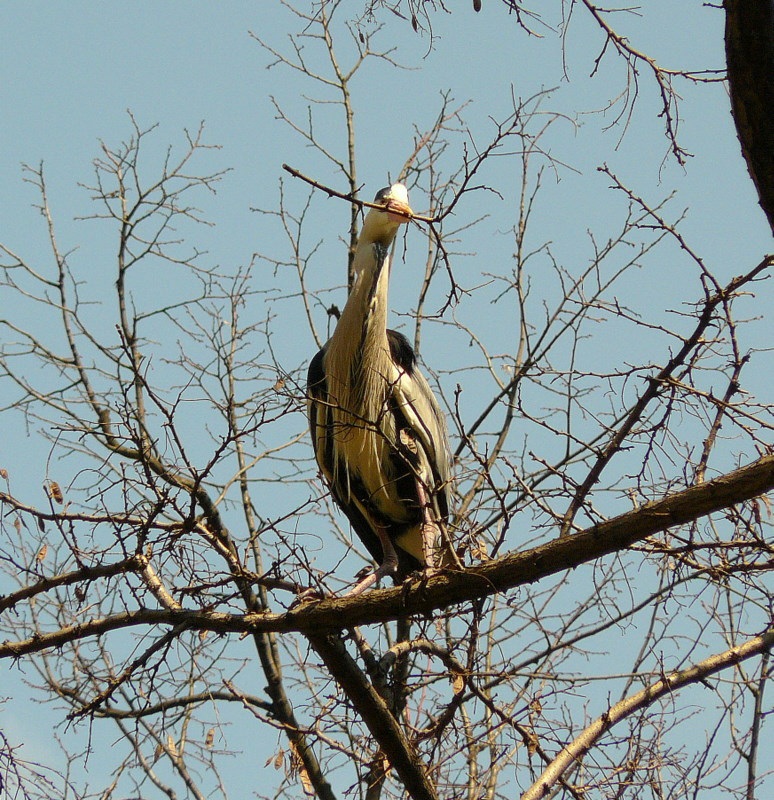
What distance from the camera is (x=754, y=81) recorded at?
7.52ft

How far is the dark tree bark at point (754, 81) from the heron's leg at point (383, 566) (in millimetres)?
2385

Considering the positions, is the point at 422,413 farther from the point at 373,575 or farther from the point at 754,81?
the point at 754,81

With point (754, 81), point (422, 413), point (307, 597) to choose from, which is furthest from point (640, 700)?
point (754, 81)

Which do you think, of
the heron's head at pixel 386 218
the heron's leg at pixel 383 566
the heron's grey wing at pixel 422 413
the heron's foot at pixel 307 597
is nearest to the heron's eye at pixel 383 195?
the heron's head at pixel 386 218

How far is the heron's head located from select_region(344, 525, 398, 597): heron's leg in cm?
145

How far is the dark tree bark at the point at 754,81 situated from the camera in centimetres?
226

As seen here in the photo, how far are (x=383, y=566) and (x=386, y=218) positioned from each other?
5.30 ft

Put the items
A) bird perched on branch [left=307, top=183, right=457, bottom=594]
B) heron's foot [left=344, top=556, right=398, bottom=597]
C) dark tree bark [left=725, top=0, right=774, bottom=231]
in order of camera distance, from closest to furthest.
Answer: dark tree bark [left=725, top=0, right=774, bottom=231] < heron's foot [left=344, top=556, right=398, bottom=597] < bird perched on branch [left=307, top=183, right=457, bottom=594]

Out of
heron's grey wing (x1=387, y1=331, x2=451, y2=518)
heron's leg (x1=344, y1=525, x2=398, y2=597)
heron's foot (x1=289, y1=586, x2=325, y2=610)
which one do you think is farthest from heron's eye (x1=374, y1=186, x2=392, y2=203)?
heron's foot (x1=289, y1=586, x2=325, y2=610)

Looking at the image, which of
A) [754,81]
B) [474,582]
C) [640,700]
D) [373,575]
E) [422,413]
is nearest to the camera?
[754,81]

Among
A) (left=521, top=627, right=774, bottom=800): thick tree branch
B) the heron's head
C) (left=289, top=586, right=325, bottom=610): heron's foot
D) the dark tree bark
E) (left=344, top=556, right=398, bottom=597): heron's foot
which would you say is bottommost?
(left=521, top=627, right=774, bottom=800): thick tree branch

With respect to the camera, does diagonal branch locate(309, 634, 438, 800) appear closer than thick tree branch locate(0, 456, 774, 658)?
No

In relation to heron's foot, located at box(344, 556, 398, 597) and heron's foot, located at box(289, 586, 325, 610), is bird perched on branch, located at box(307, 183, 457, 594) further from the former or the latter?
heron's foot, located at box(289, 586, 325, 610)

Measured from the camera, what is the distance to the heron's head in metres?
4.63
